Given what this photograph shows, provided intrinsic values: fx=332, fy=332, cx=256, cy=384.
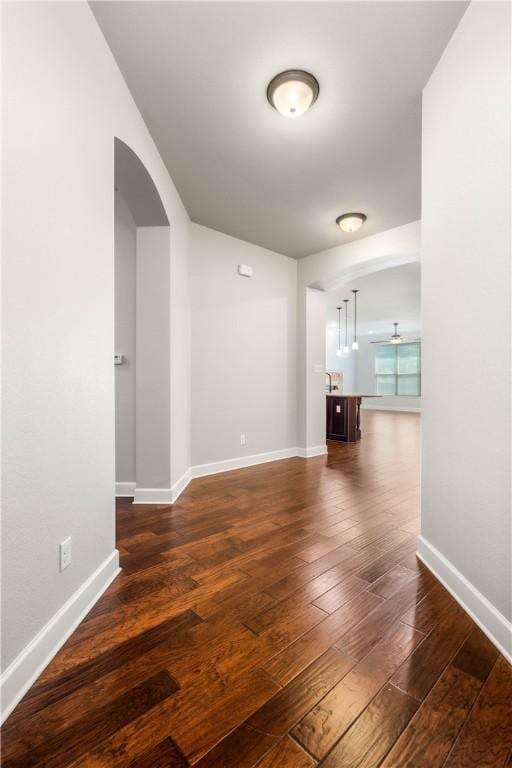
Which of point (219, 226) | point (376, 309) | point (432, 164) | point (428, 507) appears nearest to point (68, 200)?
point (432, 164)

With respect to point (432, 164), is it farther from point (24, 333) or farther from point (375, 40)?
point (24, 333)

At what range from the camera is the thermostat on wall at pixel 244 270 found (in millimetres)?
3980

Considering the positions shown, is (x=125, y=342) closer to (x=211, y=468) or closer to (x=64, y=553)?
(x=211, y=468)

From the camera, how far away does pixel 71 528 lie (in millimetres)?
1378

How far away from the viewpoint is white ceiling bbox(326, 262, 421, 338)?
578cm

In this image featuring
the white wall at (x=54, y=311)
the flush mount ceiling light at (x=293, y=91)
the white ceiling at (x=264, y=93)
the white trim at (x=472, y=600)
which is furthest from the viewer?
the flush mount ceiling light at (x=293, y=91)

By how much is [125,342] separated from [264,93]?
2.10 metres

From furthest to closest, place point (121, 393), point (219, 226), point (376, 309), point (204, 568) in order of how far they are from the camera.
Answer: point (376, 309) < point (219, 226) < point (121, 393) < point (204, 568)

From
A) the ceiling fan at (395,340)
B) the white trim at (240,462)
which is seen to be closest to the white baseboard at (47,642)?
the white trim at (240,462)

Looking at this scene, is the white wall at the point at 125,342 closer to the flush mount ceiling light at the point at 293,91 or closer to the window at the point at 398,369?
the flush mount ceiling light at the point at 293,91

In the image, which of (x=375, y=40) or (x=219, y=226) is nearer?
(x=375, y=40)

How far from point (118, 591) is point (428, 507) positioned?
1.69 meters

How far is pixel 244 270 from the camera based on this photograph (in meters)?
4.00

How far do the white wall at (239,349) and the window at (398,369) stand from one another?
8656 millimetres
